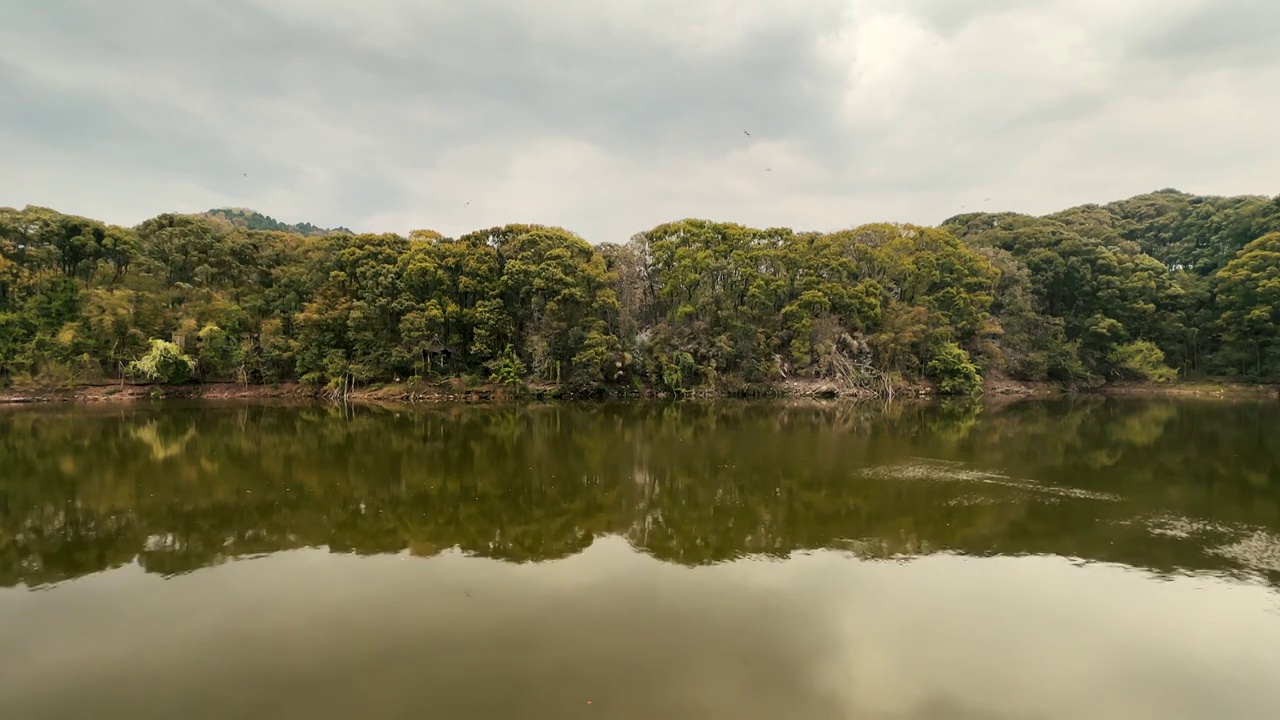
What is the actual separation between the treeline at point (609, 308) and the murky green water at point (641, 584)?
19.6m

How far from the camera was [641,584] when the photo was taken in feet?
30.5

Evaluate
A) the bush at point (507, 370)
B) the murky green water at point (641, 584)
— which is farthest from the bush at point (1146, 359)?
the bush at point (507, 370)

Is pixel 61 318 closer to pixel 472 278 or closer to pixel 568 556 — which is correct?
pixel 472 278

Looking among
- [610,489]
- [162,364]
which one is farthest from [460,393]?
[610,489]

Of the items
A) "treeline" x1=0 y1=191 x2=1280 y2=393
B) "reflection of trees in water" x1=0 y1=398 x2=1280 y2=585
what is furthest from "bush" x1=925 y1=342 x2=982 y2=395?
"reflection of trees in water" x1=0 y1=398 x2=1280 y2=585

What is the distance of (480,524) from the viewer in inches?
484

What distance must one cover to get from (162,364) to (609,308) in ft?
89.4

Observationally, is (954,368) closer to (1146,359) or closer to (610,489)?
(1146,359)

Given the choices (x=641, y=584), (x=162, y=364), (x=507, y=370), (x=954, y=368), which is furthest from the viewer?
(x=954, y=368)

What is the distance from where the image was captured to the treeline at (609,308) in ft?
121

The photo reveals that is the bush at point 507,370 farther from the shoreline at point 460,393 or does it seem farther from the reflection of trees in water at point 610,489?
the reflection of trees in water at point 610,489

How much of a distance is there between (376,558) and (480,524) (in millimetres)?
2247

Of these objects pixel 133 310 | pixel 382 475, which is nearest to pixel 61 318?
pixel 133 310

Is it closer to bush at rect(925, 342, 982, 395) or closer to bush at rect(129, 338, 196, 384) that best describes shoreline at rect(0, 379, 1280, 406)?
bush at rect(129, 338, 196, 384)
